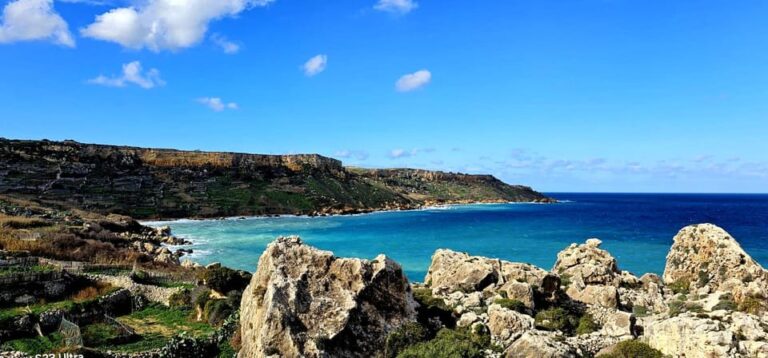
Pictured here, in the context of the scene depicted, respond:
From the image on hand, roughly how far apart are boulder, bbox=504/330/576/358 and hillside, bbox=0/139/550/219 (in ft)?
392

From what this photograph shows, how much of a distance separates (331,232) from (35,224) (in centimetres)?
5331

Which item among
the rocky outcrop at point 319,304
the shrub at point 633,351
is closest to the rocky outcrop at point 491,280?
the rocky outcrop at point 319,304

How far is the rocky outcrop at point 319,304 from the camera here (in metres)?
18.9

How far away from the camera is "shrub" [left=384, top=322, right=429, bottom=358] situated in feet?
64.2

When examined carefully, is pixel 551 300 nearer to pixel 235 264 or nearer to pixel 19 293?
pixel 19 293

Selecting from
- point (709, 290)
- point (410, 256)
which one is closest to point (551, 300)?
point (709, 290)

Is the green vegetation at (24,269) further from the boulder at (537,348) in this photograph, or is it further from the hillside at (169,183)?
the hillside at (169,183)

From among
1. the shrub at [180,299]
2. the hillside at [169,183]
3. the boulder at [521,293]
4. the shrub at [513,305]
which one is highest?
the hillside at [169,183]

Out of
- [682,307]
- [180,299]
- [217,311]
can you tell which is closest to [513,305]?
[682,307]

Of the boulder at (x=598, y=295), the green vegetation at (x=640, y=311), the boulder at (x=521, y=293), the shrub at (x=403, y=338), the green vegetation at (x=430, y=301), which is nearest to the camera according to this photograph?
the shrub at (x=403, y=338)

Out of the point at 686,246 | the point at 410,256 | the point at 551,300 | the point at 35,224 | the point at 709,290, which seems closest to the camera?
the point at 551,300

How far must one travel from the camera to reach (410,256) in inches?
2717

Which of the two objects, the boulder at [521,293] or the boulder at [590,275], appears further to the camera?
the boulder at [590,275]

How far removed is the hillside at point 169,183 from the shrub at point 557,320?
11767 centimetres
